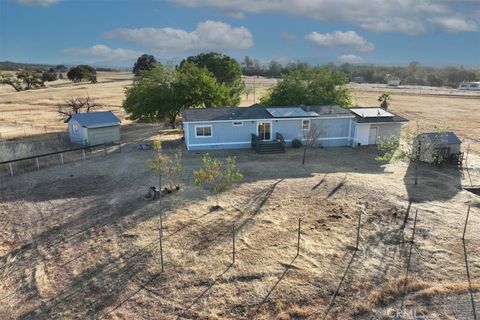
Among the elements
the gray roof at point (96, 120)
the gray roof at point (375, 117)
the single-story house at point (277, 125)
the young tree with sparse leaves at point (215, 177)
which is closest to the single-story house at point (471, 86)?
the gray roof at point (375, 117)

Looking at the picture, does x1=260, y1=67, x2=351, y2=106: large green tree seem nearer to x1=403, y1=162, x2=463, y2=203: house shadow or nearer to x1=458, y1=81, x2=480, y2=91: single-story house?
x1=403, y1=162, x2=463, y2=203: house shadow

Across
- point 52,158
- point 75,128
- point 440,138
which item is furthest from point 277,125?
point 75,128

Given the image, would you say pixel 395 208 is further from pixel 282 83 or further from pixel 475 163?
pixel 282 83

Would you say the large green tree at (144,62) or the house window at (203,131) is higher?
the large green tree at (144,62)

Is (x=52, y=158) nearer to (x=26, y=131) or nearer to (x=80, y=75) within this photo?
(x=26, y=131)

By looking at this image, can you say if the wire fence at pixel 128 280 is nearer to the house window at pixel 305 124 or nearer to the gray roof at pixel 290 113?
the gray roof at pixel 290 113
